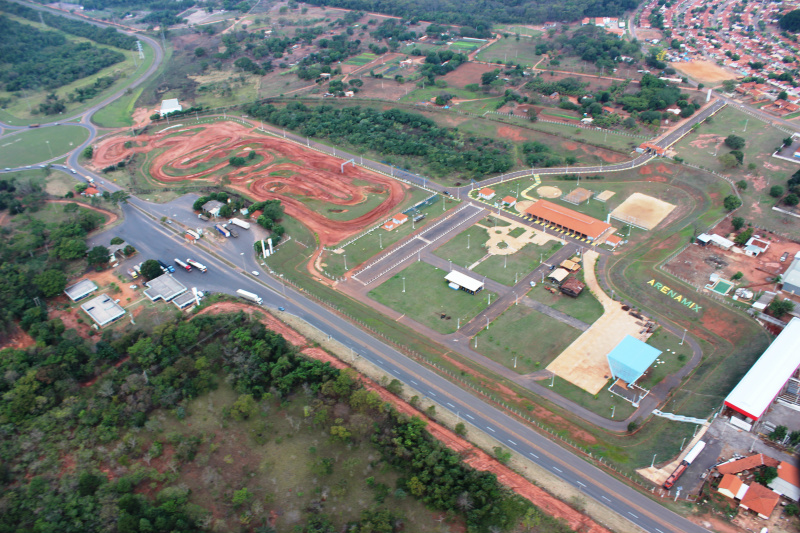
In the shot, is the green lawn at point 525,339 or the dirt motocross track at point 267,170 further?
the dirt motocross track at point 267,170

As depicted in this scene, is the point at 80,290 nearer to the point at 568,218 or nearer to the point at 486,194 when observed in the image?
the point at 486,194

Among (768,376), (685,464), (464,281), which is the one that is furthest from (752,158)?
(685,464)

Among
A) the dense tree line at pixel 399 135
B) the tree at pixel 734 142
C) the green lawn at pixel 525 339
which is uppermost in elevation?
the tree at pixel 734 142

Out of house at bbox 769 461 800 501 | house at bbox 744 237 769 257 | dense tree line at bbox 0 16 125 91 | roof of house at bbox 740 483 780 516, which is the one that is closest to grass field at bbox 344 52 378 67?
dense tree line at bbox 0 16 125 91

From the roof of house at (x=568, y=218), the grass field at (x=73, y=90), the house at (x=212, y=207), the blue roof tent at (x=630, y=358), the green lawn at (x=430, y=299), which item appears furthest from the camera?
the grass field at (x=73, y=90)

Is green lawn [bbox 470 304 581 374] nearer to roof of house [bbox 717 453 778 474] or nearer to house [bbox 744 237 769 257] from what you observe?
roof of house [bbox 717 453 778 474]

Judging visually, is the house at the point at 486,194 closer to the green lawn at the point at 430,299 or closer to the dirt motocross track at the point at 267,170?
the dirt motocross track at the point at 267,170

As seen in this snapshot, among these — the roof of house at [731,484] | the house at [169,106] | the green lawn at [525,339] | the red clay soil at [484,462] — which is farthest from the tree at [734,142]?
the house at [169,106]
